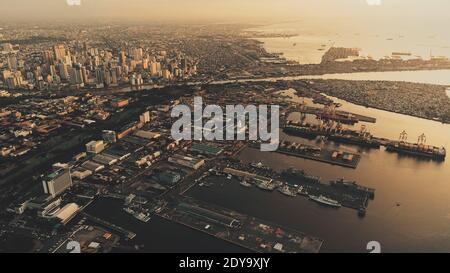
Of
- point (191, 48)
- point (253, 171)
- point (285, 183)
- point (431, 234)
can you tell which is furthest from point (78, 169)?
point (191, 48)

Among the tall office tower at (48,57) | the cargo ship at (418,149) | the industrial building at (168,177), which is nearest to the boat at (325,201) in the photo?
the industrial building at (168,177)

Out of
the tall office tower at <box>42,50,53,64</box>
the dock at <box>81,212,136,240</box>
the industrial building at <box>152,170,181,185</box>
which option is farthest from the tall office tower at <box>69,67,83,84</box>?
the dock at <box>81,212,136,240</box>

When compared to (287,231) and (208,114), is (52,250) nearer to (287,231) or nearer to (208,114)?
(287,231)

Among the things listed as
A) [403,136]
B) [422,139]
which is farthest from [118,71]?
[422,139]

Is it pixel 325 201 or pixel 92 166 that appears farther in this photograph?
pixel 92 166

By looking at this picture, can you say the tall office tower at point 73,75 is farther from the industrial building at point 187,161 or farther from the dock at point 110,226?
the dock at point 110,226

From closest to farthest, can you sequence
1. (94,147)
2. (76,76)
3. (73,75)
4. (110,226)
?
1. (110,226)
2. (94,147)
3. (76,76)
4. (73,75)

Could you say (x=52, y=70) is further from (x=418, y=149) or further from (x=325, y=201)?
(x=418, y=149)
